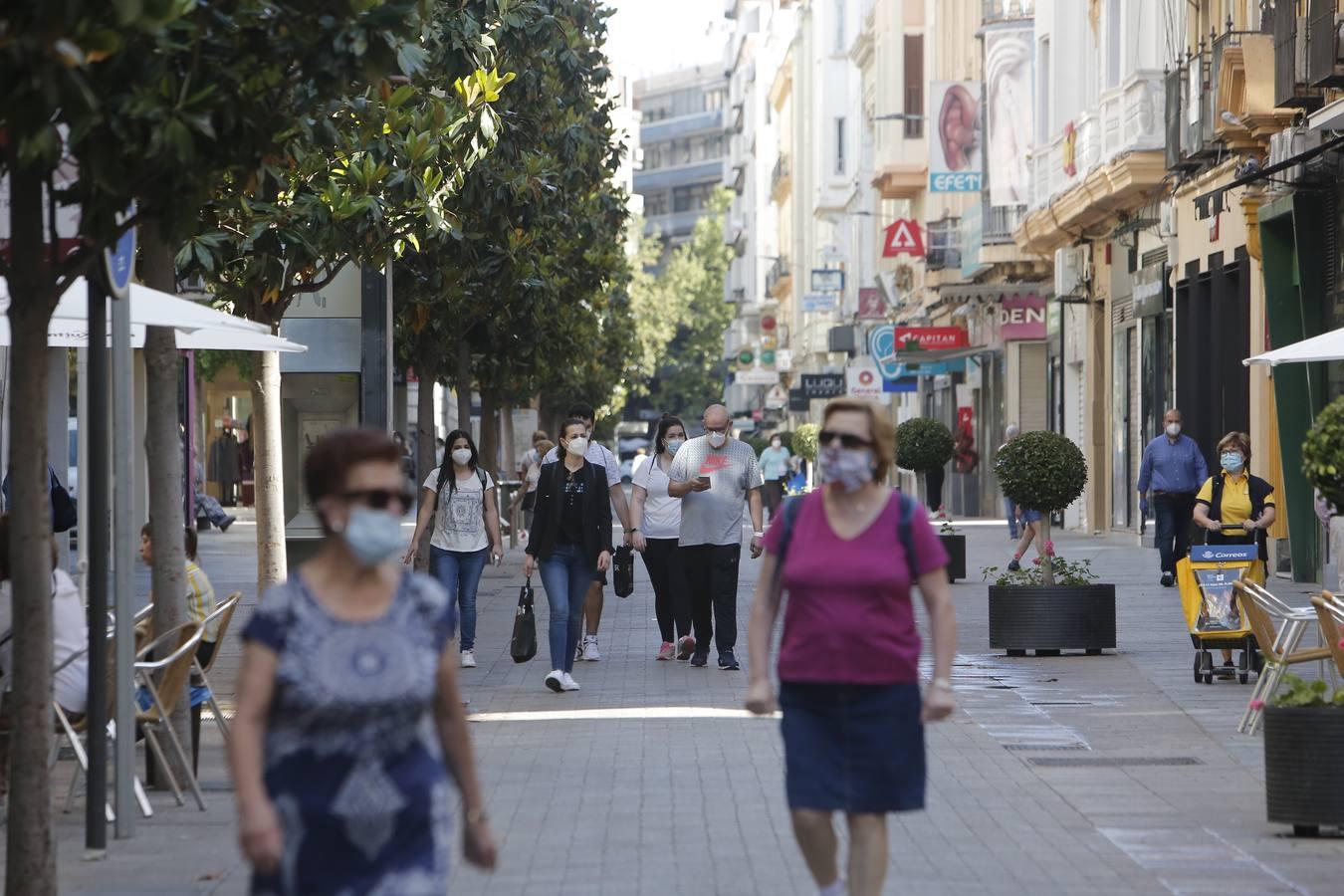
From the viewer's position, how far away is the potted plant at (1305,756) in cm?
870

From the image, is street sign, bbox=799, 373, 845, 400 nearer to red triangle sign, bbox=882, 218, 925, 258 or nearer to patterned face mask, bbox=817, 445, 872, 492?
red triangle sign, bbox=882, 218, 925, 258

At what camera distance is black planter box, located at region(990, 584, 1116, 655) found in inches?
642

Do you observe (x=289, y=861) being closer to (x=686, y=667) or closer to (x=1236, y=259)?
(x=686, y=667)

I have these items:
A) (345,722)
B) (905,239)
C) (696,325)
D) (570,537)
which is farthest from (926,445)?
(696,325)

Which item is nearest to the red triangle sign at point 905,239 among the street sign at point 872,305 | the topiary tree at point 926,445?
the street sign at point 872,305

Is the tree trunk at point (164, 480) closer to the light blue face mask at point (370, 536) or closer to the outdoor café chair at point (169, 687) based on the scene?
the outdoor café chair at point (169, 687)

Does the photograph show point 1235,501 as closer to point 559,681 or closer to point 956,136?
point 559,681

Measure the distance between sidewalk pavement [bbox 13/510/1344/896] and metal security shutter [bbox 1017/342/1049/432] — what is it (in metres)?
27.4

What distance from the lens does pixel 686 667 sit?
16.0 metres

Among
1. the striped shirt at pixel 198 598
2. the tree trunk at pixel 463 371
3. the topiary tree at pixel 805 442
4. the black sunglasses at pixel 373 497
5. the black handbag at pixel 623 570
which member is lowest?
the black handbag at pixel 623 570

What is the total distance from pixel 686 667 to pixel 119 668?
295 inches

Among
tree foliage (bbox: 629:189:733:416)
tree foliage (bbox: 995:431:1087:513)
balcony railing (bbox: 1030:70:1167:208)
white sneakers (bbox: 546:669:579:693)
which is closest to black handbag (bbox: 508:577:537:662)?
white sneakers (bbox: 546:669:579:693)

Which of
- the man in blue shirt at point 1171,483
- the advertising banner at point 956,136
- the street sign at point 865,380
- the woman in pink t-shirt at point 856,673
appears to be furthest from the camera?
the advertising banner at point 956,136

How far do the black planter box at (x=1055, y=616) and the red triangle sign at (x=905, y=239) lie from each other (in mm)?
34025
